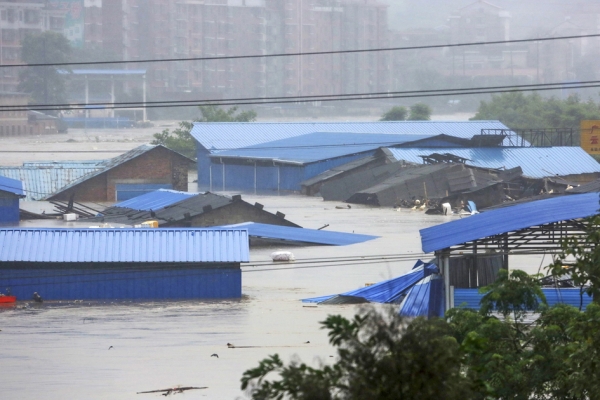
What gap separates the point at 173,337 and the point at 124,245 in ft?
10.4

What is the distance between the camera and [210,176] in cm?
4069

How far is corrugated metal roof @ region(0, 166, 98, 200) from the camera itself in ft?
117

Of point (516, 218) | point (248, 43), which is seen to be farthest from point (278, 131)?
point (248, 43)

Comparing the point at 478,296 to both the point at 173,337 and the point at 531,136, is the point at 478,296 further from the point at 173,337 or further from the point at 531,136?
the point at 531,136

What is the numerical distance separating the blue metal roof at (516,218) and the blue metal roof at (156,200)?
16.1 meters

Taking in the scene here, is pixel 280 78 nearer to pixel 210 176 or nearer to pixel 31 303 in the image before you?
pixel 210 176

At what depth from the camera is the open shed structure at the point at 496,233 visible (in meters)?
11.3

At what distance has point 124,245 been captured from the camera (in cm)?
1627

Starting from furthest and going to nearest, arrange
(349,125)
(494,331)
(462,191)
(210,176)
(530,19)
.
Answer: (530,19) < (349,125) < (210,176) < (462,191) < (494,331)

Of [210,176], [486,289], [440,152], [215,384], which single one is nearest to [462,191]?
[440,152]

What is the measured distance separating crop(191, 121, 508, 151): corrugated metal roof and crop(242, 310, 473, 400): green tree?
37.2 m

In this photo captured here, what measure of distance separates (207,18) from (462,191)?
58.2m

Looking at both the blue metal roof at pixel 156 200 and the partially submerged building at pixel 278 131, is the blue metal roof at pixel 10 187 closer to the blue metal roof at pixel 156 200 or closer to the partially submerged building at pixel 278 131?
the blue metal roof at pixel 156 200

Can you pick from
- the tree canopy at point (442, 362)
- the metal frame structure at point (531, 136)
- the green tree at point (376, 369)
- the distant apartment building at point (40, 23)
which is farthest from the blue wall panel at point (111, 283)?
the distant apartment building at point (40, 23)
